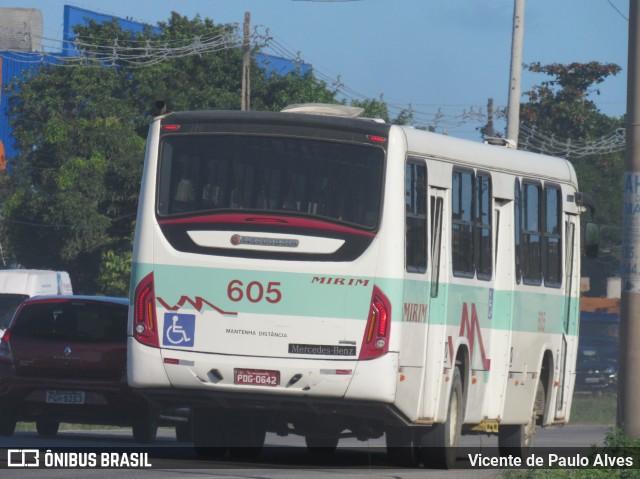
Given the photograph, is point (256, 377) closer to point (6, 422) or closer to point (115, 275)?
point (6, 422)

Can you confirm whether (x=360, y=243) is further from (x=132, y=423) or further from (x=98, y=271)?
(x=98, y=271)

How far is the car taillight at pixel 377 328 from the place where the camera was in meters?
13.7

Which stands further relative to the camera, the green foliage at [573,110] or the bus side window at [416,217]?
the green foliage at [573,110]

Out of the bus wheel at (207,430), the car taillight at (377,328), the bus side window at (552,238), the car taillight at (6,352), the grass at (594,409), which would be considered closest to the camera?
the car taillight at (377,328)

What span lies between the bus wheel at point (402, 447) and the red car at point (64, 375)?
3401mm

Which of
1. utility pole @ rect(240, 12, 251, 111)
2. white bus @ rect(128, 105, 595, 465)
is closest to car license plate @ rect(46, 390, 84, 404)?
white bus @ rect(128, 105, 595, 465)

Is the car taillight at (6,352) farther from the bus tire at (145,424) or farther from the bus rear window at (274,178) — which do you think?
the bus rear window at (274,178)

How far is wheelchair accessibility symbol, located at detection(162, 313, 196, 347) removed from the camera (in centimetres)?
1398

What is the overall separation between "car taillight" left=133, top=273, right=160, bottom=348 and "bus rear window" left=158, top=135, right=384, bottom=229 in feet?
2.25

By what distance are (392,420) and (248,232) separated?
83.5 inches

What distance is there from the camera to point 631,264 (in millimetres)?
14586

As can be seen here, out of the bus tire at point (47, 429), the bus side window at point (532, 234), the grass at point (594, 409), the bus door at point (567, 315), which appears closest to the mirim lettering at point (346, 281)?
the bus side window at point (532, 234)

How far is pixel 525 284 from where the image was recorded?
17859 millimetres

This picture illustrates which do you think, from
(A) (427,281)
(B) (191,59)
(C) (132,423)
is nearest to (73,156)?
(B) (191,59)
